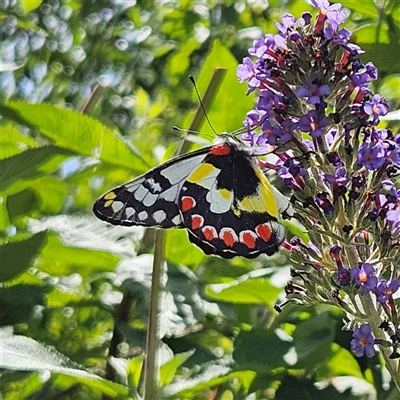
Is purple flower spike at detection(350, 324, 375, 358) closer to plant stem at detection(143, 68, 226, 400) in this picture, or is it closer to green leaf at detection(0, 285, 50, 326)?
plant stem at detection(143, 68, 226, 400)

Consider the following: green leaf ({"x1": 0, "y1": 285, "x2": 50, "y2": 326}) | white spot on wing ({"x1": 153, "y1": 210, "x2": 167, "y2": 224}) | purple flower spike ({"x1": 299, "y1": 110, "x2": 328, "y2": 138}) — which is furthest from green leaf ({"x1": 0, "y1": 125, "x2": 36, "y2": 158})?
purple flower spike ({"x1": 299, "y1": 110, "x2": 328, "y2": 138})

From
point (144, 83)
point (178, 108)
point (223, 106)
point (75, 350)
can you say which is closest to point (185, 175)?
point (223, 106)

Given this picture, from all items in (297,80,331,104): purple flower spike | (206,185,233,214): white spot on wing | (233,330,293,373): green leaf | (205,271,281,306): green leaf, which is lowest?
(233,330,293,373): green leaf

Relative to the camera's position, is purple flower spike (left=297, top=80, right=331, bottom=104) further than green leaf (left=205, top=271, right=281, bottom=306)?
No

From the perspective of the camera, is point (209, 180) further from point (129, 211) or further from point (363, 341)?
point (363, 341)

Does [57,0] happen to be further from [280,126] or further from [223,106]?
[280,126]

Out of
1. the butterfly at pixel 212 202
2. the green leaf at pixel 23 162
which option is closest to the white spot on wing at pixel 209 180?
the butterfly at pixel 212 202

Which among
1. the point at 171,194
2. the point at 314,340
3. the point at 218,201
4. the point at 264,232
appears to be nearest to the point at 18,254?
the point at 171,194
